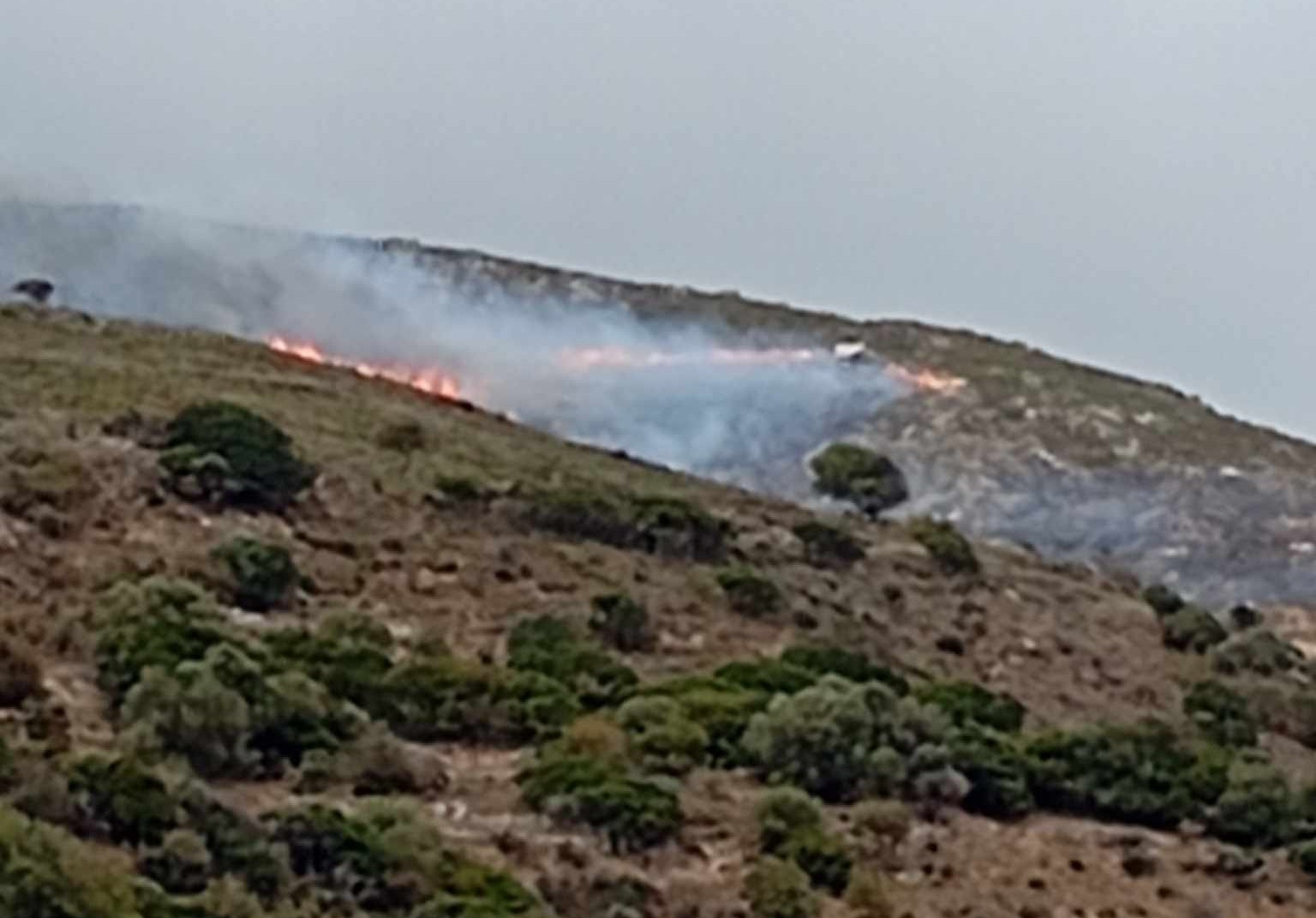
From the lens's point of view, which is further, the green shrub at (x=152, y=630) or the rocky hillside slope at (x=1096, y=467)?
the rocky hillside slope at (x=1096, y=467)

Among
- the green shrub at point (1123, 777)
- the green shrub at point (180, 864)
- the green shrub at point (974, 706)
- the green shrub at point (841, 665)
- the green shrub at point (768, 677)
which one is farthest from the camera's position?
the green shrub at point (841, 665)

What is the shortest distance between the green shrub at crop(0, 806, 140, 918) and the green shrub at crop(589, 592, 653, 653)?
22779mm

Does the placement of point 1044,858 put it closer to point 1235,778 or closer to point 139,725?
point 1235,778

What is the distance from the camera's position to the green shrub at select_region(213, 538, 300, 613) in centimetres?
5781

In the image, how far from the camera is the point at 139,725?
46.8 m

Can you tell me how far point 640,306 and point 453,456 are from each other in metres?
64.1

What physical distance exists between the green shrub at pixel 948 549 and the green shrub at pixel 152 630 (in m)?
22.1

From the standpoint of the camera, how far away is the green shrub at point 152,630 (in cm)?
4959

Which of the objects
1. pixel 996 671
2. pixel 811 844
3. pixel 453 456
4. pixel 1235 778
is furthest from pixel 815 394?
pixel 811 844

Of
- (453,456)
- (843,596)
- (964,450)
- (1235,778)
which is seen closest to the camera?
(1235,778)

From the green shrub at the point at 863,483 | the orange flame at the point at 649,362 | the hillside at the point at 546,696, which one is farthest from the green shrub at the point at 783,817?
the orange flame at the point at 649,362

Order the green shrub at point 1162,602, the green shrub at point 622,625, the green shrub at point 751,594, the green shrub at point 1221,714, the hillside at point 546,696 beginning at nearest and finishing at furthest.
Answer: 1. the hillside at point 546,696
2. the green shrub at point 622,625
3. the green shrub at point 1221,714
4. the green shrub at point 751,594
5. the green shrub at point 1162,602

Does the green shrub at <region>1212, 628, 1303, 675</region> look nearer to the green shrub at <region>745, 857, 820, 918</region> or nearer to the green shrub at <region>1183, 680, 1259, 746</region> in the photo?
the green shrub at <region>1183, 680, 1259, 746</region>

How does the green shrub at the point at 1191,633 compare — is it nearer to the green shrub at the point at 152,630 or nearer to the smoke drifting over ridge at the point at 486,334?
the green shrub at the point at 152,630
